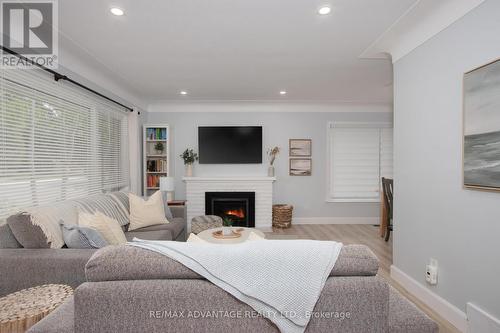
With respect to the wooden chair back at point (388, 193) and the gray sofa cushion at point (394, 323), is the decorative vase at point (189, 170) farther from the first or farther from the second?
the gray sofa cushion at point (394, 323)

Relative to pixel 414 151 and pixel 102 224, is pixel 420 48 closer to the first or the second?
pixel 414 151

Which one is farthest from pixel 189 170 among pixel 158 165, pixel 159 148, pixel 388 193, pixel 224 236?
pixel 388 193

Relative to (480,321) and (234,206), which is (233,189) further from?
(480,321)

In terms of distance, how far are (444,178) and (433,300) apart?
1065mm

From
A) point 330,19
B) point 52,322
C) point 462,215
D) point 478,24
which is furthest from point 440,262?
point 52,322

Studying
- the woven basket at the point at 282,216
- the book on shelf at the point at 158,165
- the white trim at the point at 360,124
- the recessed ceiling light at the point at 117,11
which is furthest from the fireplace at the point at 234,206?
the recessed ceiling light at the point at 117,11

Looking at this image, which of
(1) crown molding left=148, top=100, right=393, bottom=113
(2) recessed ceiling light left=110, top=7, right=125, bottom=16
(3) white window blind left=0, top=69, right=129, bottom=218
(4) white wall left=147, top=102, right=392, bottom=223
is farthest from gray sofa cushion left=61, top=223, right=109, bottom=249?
(1) crown molding left=148, top=100, right=393, bottom=113

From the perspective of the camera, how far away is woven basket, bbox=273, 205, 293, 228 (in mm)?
5172

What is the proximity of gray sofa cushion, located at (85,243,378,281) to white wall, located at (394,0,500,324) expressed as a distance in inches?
51.1

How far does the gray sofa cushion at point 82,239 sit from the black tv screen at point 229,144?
3336 millimetres

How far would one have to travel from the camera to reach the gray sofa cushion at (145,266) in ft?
3.47

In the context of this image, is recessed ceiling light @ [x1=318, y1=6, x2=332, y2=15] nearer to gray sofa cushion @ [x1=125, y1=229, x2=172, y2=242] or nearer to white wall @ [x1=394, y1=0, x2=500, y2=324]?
white wall @ [x1=394, y1=0, x2=500, y2=324]

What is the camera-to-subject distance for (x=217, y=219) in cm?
399

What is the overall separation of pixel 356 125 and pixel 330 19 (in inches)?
144
